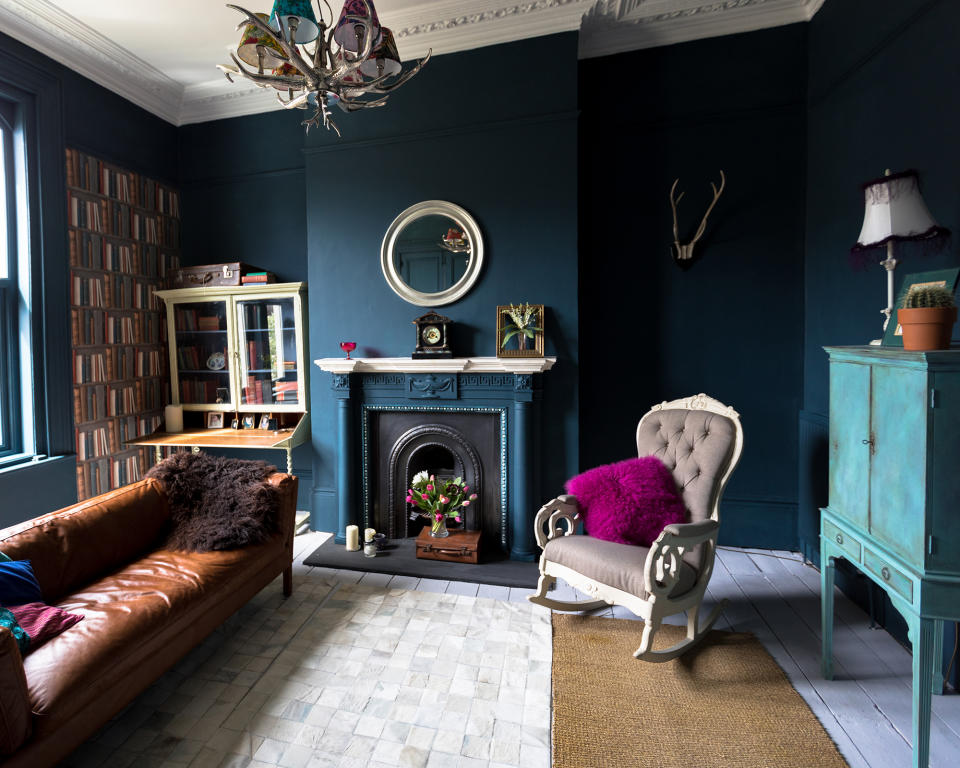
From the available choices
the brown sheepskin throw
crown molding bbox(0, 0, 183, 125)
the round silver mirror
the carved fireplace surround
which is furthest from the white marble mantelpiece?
crown molding bbox(0, 0, 183, 125)

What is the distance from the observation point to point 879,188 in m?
2.00

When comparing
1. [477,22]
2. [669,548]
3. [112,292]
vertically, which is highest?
[477,22]

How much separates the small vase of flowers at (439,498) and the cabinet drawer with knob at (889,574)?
6.96ft

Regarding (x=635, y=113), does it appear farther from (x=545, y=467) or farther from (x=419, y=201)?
(x=545, y=467)

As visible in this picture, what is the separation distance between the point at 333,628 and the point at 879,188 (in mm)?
3193

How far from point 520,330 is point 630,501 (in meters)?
1.32

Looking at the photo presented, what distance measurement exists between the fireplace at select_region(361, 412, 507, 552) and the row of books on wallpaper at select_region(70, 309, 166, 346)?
6.86 ft

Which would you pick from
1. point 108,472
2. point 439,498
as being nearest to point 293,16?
point 439,498

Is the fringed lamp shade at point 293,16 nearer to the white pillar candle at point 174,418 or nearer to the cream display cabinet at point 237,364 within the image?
the cream display cabinet at point 237,364

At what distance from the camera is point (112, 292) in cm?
378

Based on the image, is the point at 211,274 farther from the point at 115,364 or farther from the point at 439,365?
the point at 439,365

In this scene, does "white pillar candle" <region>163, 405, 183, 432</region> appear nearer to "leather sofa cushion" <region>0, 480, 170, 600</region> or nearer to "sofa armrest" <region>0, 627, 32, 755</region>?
"leather sofa cushion" <region>0, 480, 170, 600</region>

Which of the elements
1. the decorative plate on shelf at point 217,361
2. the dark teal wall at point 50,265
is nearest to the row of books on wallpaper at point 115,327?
the dark teal wall at point 50,265

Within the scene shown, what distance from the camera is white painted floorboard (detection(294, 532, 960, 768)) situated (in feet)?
5.80
